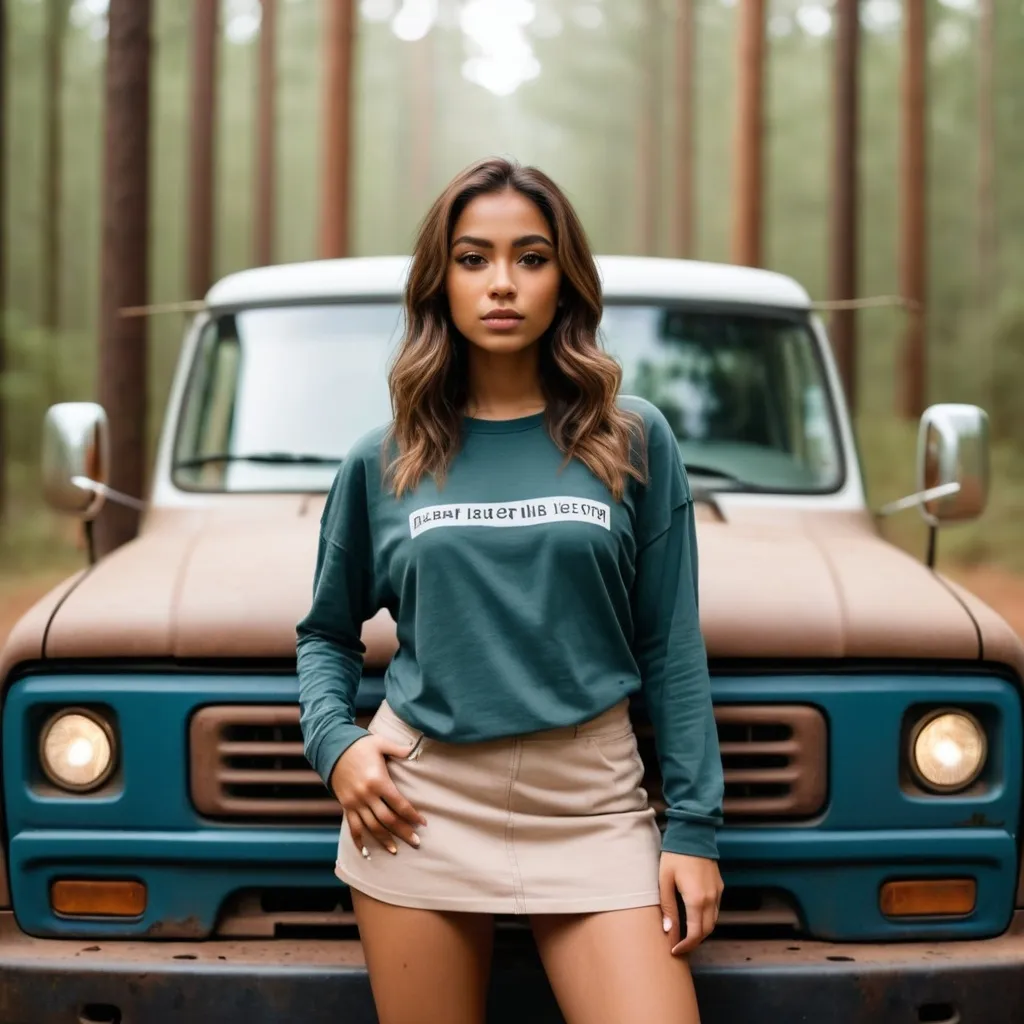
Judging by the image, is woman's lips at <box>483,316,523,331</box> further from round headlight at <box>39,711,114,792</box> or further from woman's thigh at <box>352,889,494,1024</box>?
round headlight at <box>39,711,114,792</box>

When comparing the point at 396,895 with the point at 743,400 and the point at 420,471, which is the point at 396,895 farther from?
the point at 743,400

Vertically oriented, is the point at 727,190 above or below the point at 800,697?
above

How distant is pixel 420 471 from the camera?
2.57 metres

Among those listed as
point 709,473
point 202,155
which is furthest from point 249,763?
point 202,155

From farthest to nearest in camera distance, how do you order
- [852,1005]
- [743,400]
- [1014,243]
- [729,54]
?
[729,54]
[1014,243]
[743,400]
[852,1005]

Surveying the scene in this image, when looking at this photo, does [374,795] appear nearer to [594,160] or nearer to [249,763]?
[249,763]

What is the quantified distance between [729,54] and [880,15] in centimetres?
542

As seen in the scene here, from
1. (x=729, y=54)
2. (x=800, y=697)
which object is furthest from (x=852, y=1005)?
(x=729, y=54)

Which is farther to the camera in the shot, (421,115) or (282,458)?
(421,115)

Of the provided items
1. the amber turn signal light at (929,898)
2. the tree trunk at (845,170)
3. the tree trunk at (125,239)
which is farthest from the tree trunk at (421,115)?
the amber turn signal light at (929,898)

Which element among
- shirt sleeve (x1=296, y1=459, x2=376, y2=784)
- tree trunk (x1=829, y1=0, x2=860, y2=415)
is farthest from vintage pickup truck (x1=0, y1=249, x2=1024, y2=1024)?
tree trunk (x1=829, y1=0, x2=860, y2=415)

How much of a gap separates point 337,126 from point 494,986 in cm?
1331

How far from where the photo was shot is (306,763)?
2.97 meters

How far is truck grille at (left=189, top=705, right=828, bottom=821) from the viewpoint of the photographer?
116 inches
